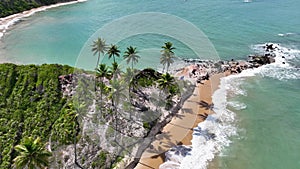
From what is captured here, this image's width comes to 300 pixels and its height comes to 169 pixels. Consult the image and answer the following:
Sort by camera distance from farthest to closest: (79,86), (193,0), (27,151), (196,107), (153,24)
Result: (193,0)
(153,24)
(196,107)
(79,86)
(27,151)

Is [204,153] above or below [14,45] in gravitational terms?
below

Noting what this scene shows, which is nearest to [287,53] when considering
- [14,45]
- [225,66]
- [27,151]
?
[225,66]

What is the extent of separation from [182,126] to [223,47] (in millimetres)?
45737

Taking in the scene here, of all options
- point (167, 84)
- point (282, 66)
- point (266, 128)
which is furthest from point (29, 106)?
point (282, 66)

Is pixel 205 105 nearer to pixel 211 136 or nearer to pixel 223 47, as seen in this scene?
pixel 211 136

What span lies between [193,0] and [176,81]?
93677 mm

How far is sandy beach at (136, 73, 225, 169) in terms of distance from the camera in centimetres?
4475

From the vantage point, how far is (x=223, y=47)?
3504 inches

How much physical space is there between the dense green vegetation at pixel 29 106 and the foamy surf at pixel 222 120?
2063 cm

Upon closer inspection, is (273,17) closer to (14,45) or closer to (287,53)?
(287,53)

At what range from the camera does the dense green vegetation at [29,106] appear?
45281mm

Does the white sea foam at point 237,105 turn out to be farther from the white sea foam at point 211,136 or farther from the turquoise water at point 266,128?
the white sea foam at point 211,136

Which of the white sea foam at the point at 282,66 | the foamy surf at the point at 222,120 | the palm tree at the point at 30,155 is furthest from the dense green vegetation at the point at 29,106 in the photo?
the white sea foam at the point at 282,66

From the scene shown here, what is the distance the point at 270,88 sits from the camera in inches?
2635
